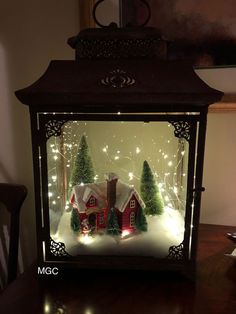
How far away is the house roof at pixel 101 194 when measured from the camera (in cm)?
88

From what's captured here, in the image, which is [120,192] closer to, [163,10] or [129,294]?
[129,294]

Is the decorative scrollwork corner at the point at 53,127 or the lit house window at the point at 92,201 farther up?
the decorative scrollwork corner at the point at 53,127

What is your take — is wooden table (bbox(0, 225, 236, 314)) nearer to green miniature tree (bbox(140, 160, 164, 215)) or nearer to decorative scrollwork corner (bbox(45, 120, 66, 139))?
green miniature tree (bbox(140, 160, 164, 215))

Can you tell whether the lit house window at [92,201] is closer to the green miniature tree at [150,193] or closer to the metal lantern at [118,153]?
the metal lantern at [118,153]

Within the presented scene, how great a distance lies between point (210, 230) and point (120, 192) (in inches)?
20.3

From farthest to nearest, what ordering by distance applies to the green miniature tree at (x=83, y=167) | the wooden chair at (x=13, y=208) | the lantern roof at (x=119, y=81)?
the wooden chair at (x=13, y=208) < the green miniature tree at (x=83, y=167) < the lantern roof at (x=119, y=81)

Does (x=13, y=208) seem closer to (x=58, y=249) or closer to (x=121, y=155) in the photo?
(x=58, y=249)

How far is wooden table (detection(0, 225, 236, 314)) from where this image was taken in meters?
0.77

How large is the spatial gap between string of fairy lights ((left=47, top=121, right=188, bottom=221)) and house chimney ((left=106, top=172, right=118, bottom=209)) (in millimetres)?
17

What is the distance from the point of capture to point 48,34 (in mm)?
1263

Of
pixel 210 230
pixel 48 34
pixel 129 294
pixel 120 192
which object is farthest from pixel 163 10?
pixel 129 294

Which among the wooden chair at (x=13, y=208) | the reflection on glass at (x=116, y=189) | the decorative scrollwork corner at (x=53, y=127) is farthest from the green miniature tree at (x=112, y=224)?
the wooden chair at (x=13, y=208)

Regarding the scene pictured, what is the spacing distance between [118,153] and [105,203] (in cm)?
14

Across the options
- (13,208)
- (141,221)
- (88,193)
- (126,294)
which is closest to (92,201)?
(88,193)
